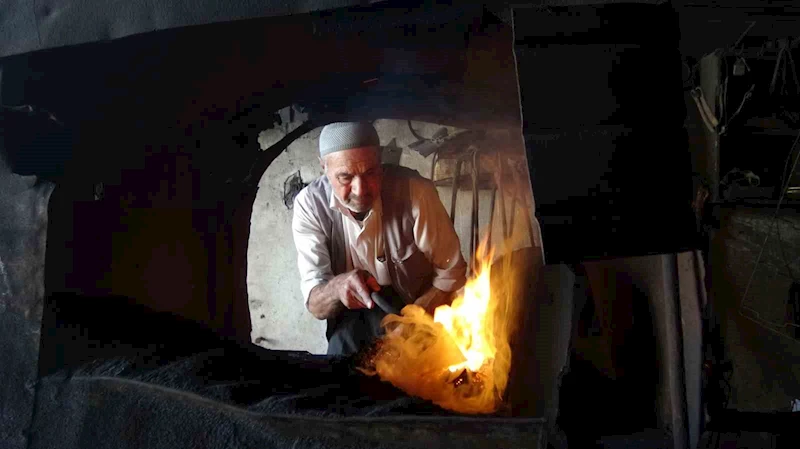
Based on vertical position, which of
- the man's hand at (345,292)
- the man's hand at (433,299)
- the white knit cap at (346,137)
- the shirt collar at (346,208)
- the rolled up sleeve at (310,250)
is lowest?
the man's hand at (433,299)

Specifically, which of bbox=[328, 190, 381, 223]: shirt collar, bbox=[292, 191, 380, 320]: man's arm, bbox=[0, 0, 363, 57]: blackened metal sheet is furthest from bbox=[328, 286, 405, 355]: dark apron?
bbox=[0, 0, 363, 57]: blackened metal sheet

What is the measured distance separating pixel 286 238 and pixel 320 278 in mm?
2182

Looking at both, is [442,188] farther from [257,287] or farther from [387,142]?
[257,287]

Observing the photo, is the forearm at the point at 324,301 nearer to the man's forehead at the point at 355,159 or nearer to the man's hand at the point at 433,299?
the man's hand at the point at 433,299

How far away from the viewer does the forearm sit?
2932 millimetres

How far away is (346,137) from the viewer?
2.98m

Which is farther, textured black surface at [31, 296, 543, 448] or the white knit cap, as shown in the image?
the white knit cap

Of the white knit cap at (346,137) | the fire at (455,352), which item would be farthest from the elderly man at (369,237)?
the fire at (455,352)

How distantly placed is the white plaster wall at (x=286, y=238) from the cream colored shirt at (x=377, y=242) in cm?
156

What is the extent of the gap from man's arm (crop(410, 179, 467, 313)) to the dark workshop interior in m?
0.69

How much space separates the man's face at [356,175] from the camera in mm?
2975

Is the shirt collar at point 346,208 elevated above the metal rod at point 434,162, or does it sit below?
below

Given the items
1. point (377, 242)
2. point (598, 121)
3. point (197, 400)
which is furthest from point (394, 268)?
point (598, 121)

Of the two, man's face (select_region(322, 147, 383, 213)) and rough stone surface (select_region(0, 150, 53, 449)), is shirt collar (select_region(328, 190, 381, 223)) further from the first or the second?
rough stone surface (select_region(0, 150, 53, 449))
